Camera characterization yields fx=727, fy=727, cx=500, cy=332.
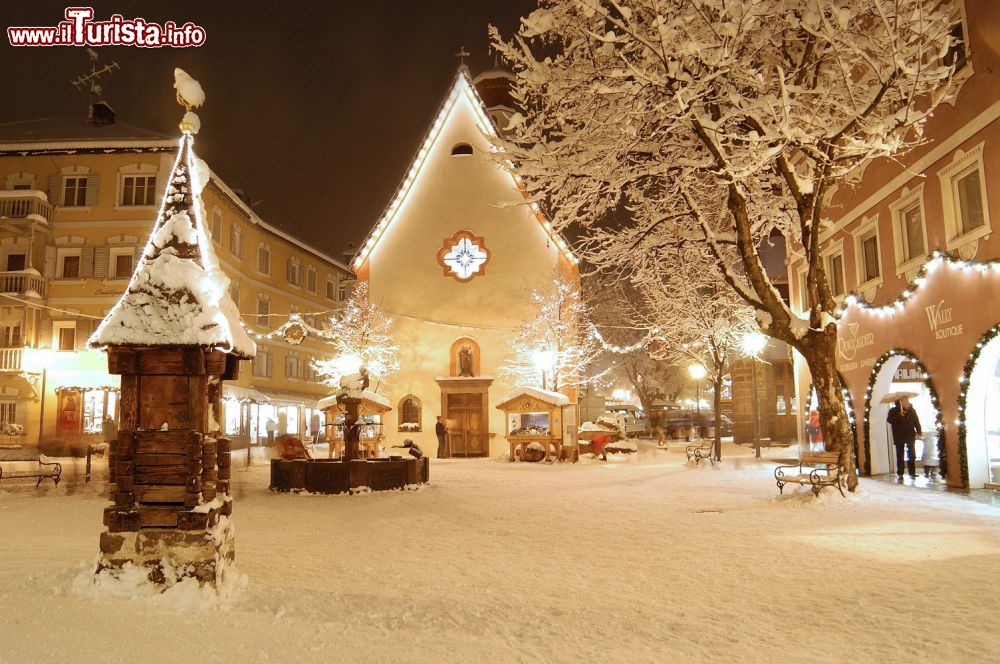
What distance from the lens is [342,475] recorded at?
1507 centimetres

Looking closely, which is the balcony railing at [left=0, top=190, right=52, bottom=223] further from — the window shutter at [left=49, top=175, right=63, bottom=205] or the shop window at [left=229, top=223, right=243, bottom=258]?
the shop window at [left=229, top=223, right=243, bottom=258]

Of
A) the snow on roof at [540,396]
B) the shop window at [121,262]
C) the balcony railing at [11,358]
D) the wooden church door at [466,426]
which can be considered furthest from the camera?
the shop window at [121,262]

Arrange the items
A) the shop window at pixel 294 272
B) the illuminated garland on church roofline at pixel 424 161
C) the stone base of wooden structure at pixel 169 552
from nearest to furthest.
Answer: the stone base of wooden structure at pixel 169 552, the illuminated garland on church roofline at pixel 424 161, the shop window at pixel 294 272

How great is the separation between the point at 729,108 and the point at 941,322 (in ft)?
20.9

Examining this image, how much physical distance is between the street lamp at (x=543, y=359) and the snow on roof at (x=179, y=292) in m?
21.3

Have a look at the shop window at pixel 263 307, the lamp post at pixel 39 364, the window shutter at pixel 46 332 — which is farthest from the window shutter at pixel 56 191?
the shop window at pixel 263 307

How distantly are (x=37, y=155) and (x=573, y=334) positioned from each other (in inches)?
974

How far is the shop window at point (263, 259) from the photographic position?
4044cm

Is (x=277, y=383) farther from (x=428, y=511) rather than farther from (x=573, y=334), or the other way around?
(x=428, y=511)

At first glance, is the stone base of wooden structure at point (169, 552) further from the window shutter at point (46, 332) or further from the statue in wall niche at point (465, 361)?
the window shutter at point (46, 332)

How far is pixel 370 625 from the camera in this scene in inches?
225

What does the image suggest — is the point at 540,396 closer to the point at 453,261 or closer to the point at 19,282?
the point at 453,261

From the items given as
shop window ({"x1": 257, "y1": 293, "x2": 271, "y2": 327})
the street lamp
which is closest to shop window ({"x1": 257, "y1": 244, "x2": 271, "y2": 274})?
shop window ({"x1": 257, "y1": 293, "x2": 271, "y2": 327})

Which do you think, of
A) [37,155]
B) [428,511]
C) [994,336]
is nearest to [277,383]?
[37,155]
